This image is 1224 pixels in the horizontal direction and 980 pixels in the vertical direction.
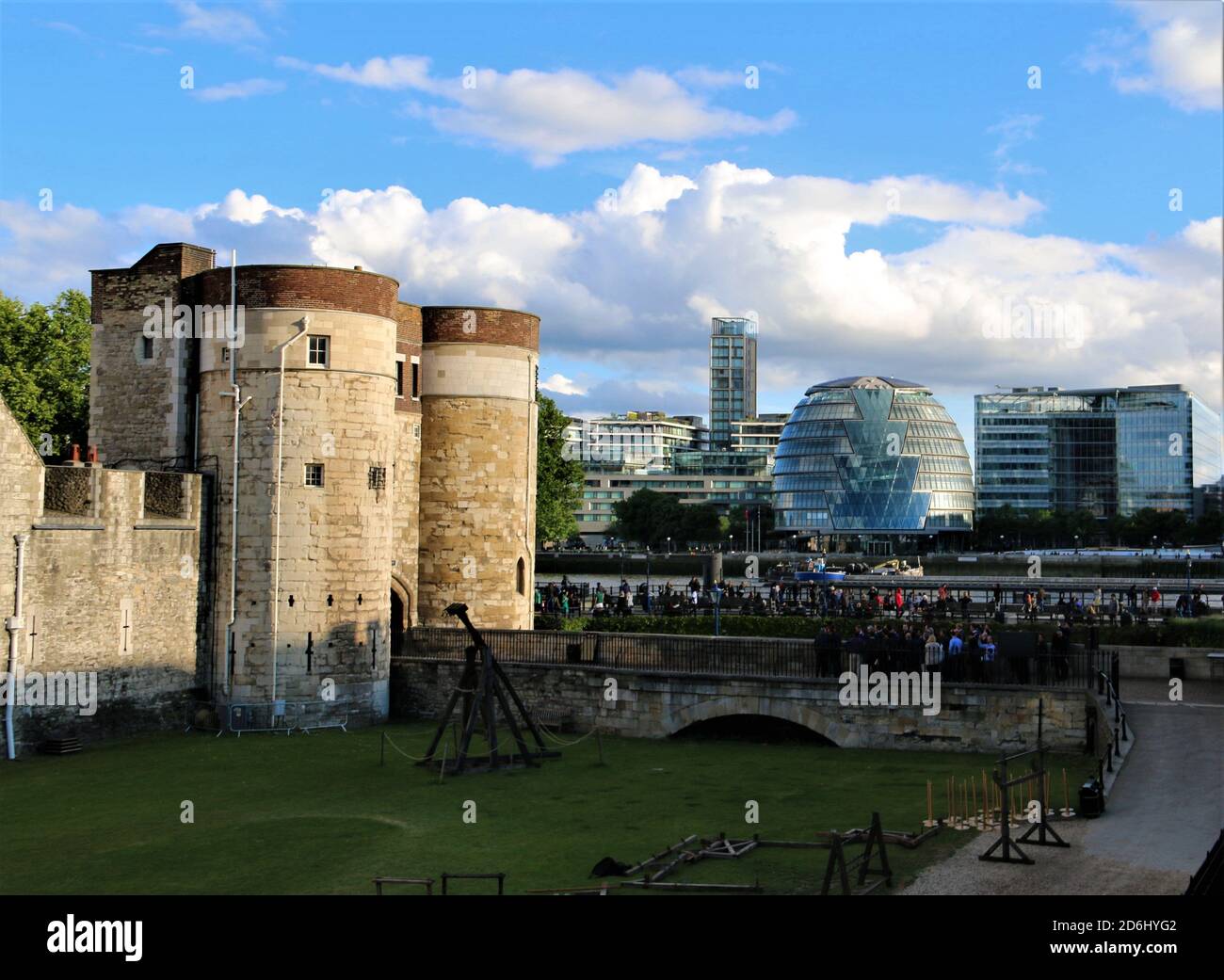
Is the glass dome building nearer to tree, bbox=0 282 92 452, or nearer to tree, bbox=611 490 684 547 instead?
tree, bbox=611 490 684 547

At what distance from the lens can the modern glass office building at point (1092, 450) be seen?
177625mm

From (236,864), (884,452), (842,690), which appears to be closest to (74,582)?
(236,864)

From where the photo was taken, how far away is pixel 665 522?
13875 centimetres

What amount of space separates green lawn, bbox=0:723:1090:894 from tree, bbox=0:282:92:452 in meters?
22.6

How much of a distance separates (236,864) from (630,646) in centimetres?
1456

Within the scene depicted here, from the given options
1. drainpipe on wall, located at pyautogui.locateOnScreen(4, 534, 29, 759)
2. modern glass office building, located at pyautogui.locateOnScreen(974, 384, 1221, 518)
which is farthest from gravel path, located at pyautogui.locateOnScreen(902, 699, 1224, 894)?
modern glass office building, located at pyautogui.locateOnScreen(974, 384, 1221, 518)

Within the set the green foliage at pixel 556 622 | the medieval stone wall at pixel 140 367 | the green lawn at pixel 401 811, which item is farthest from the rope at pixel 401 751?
the green foliage at pixel 556 622

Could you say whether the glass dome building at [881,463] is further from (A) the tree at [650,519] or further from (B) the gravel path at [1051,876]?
(B) the gravel path at [1051,876]

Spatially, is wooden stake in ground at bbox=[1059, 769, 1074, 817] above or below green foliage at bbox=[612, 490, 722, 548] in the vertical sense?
below

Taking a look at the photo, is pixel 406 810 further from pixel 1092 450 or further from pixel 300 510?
pixel 1092 450

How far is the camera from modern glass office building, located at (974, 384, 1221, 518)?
17762 centimetres
